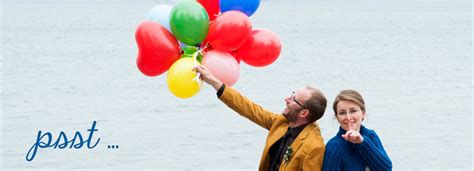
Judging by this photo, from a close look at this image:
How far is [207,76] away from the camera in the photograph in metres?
4.41

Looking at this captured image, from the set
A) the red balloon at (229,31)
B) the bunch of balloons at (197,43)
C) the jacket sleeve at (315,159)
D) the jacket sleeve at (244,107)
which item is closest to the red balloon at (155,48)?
the bunch of balloons at (197,43)

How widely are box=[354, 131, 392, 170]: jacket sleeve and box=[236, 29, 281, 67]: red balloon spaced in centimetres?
106

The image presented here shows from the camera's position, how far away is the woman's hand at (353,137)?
374 cm

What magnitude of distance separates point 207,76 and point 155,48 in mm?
344

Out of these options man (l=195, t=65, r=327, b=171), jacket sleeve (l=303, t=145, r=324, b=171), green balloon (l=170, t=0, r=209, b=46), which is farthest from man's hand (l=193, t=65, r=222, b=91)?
jacket sleeve (l=303, t=145, r=324, b=171)

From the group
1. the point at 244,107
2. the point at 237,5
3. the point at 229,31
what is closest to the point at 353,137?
the point at 244,107

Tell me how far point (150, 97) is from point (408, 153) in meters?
5.45

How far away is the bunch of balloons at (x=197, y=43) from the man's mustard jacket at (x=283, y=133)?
9.9 inches

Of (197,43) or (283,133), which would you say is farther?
(197,43)

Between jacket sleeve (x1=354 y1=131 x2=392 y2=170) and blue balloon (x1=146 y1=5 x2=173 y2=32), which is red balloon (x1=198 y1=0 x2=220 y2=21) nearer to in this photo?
blue balloon (x1=146 y1=5 x2=173 y2=32)

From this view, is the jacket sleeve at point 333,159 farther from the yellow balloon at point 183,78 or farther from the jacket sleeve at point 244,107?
the yellow balloon at point 183,78

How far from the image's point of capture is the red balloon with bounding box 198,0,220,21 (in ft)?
15.7

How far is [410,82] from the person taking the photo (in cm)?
1691

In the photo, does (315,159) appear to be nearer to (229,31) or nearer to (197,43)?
(229,31)
